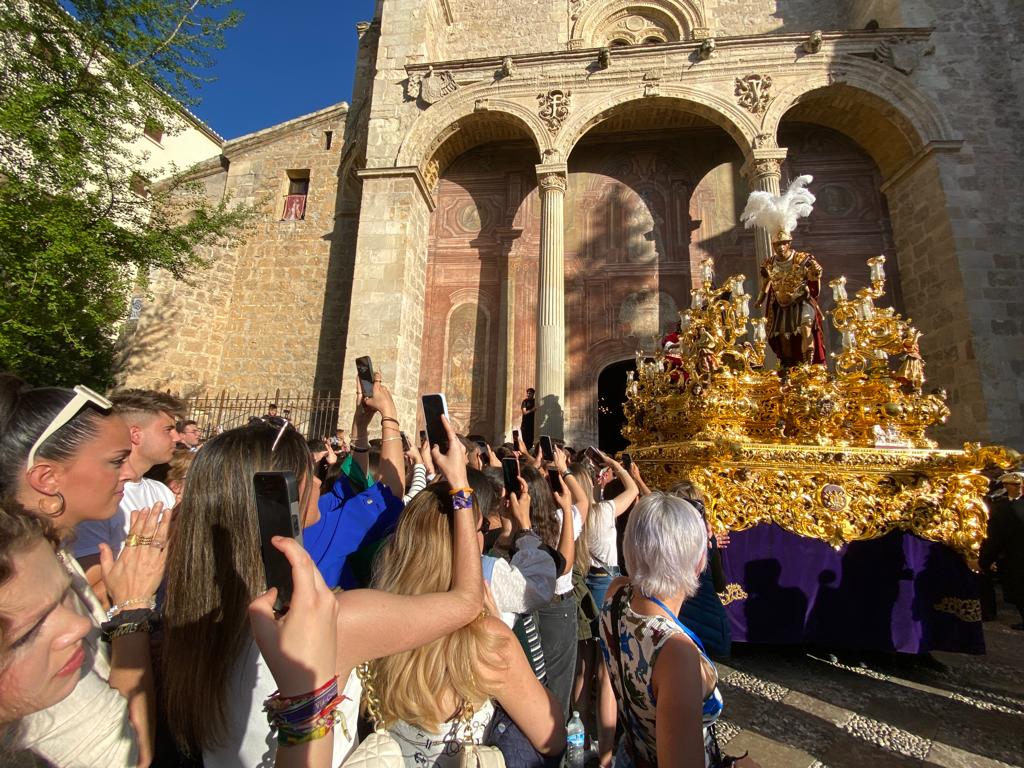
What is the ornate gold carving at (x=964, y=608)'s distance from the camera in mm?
4266

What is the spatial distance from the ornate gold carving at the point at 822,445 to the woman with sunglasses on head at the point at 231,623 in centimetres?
383

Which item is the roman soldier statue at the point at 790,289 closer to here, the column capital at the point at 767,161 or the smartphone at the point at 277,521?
the column capital at the point at 767,161

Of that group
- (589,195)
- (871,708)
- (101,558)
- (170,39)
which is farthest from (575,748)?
(170,39)

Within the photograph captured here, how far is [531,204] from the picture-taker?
13.3 meters

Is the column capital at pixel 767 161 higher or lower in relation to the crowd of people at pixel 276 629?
higher

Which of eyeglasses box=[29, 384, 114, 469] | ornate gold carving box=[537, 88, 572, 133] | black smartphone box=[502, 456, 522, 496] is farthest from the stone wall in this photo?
eyeglasses box=[29, 384, 114, 469]

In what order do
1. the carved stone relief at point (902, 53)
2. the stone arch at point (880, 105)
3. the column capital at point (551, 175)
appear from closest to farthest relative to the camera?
the stone arch at point (880, 105), the carved stone relief at point (902, 53), the column capital at point (551, 175)

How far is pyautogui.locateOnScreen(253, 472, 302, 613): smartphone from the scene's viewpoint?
967 mm

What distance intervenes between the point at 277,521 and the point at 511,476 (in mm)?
1663

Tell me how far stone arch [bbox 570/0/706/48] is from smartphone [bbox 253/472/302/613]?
Answer: 655 inches

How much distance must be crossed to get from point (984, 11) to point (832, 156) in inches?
158

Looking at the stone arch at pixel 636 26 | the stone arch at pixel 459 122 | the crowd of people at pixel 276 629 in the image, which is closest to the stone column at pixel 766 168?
the stone arch at pixel 459 122

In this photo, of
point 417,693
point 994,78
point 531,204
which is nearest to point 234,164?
point 531,204

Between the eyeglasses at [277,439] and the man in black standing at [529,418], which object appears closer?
the eyeglasses at [277,439]
